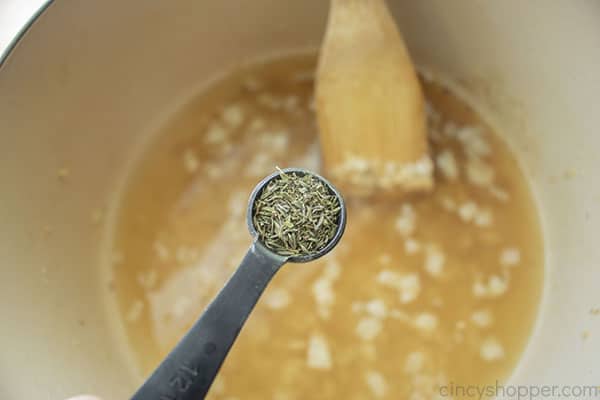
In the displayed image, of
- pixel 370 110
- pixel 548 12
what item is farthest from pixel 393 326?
pixel 548 12

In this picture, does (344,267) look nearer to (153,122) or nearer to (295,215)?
(295,215)

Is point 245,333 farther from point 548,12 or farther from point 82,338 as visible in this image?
point 548,12

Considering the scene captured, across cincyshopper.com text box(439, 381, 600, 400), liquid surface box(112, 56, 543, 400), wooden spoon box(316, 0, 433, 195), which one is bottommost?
cincyshopper.com text box(439, 381, 600, 400)

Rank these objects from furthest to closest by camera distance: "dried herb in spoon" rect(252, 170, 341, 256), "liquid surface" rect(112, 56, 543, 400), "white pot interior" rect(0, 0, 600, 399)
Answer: "liquid surface" rect(112, 56, 543, 400) < "white pot interior" rect(0, 0, 600, 399) < "dried herb in spoon" rect(252, 170, 341, 256)

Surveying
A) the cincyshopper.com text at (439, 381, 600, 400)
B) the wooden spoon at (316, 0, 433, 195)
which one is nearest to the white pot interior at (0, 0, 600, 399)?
the cincyshopper.com text at (439, 381, 600, 400)

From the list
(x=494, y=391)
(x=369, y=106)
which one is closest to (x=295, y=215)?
(x=369, y=106)

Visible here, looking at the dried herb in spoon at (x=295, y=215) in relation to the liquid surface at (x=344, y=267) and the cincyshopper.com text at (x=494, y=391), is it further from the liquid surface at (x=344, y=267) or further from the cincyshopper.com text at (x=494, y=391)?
the cincyshopper.com text at (x=494, y=391)

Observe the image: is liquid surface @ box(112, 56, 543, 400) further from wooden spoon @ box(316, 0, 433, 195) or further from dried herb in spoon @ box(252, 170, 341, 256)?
dried herb in spoon @ box(252, 170, 341, 256)

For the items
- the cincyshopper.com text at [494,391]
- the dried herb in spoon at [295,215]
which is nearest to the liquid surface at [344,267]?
the cincyshopper.com text at [494,391]
